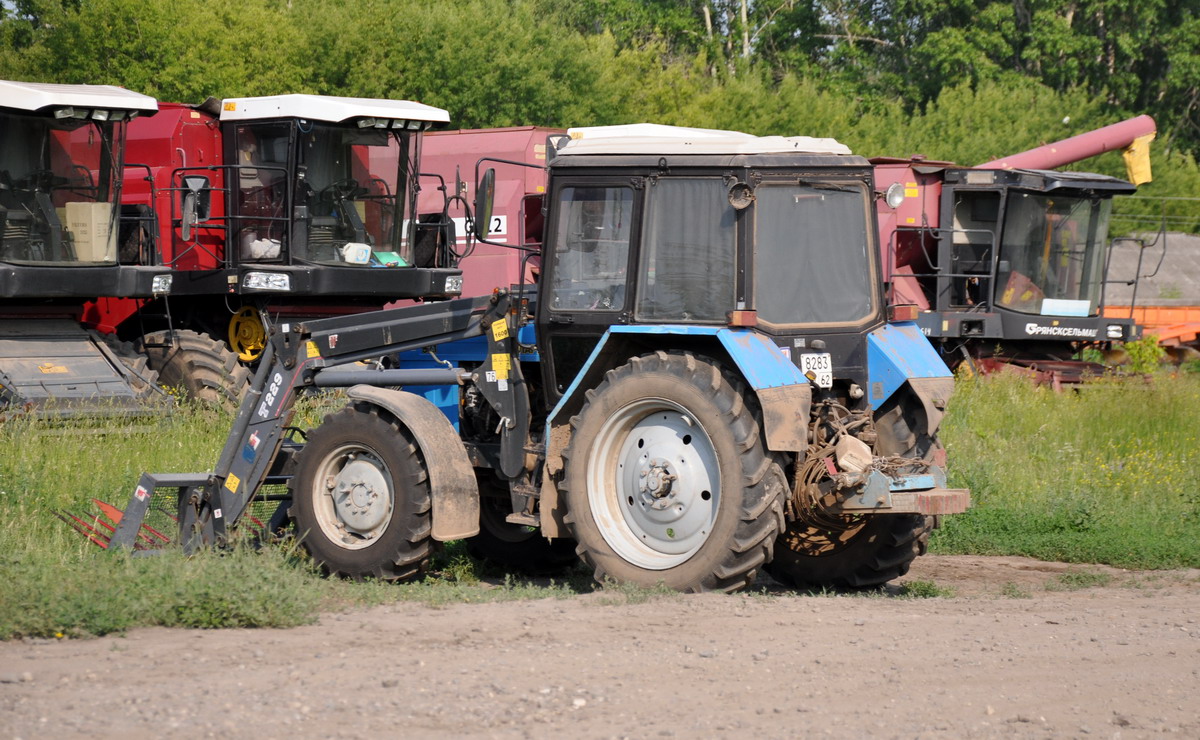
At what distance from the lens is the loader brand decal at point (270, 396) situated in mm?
9266

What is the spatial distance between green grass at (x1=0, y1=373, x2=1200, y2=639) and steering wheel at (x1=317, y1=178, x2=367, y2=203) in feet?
11.7

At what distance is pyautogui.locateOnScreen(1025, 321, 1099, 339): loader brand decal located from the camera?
20.3 meters

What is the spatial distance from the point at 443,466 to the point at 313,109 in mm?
8676

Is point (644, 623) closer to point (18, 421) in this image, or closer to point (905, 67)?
point (18, 421)

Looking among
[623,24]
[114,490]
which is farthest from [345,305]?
[623,24]

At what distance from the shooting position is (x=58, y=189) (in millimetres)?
14578

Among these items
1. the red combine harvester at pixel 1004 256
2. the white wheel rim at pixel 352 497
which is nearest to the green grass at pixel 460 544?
the white wheel rim at pixel 352 497

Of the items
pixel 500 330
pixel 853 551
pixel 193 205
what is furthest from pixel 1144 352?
pixel 500 330

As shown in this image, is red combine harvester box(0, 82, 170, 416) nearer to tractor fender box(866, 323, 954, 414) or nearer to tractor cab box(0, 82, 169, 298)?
tractor cab box(0, 82, 169, 298)

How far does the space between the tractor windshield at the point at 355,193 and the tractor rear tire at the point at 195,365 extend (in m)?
1.50

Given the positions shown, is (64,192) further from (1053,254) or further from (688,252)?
(1053,254)

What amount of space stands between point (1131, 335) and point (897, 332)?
45.0 feet

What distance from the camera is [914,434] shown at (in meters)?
8.36

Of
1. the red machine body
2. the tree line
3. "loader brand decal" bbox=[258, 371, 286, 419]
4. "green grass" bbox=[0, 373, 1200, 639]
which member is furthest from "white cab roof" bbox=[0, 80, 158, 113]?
the tree line
